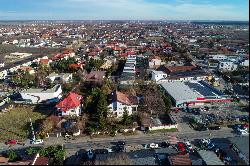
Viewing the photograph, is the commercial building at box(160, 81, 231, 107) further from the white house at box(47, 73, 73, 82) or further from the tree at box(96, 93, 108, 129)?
the white house at box(47, 73, 73, 82)

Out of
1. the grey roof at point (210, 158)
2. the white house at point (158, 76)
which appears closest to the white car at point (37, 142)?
the grey roof at point (210, 158)

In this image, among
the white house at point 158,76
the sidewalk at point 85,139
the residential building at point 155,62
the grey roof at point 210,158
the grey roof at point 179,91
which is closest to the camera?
the grey roof at point 210,158

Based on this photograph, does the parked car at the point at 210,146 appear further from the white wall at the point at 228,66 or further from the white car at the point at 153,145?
the white wall at the point at 228,66

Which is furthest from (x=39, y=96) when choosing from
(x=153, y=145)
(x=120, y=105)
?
(x=153, y=145)

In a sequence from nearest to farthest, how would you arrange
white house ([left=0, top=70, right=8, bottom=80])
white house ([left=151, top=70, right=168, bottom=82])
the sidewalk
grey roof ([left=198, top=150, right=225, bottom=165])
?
grey roof ([left=198, top=150, right=225, bottom=165]) < the sidewalk < white house ([left=151, top=70, right=168, bottom=82]) < white house ([left=0, top=70, right=8, bottom=80])

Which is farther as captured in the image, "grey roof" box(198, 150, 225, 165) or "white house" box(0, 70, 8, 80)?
"white house" box(0, 70, 8, 80)

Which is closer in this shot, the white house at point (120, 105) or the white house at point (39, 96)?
the white house at point (120, 105)

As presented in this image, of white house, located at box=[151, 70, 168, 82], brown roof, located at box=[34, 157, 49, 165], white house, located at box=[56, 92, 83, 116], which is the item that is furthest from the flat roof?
brown roof, located at box=[34, 157, 49, 165]

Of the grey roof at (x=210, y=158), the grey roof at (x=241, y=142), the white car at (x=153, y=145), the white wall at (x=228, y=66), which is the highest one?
the white wall at (x=228, y=66)
